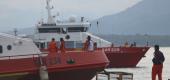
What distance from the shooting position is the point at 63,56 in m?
22.4

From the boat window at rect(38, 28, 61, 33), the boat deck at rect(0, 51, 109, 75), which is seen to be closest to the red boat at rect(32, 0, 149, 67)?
the boat window at rect(38, 28, 61, 33)

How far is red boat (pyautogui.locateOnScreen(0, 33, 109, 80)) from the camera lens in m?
21.5

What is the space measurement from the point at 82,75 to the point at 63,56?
1.26 meters

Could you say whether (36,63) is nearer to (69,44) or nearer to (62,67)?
(62,67)

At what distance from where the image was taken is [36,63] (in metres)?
21.9

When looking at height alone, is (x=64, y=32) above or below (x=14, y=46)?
above

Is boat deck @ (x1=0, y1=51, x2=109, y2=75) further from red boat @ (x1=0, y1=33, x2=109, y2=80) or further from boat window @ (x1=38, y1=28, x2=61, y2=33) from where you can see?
boat window @ (x1=38, y1=28, x2=61, y2=33)

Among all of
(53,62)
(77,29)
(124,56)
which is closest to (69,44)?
(77,29)

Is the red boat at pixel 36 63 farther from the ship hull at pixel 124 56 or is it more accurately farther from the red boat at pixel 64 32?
the ship hull at pixel 124 56

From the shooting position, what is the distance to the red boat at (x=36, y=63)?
21.5 metres

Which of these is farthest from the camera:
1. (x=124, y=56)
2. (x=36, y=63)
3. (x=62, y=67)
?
(x=124, y=56)

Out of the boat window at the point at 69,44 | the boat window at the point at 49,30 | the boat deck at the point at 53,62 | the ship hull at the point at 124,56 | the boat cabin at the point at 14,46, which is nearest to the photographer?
the boat deck at the point at 53,62

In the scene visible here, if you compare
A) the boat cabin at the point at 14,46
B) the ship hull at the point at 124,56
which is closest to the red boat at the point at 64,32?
the ship hull at the point at 124,56

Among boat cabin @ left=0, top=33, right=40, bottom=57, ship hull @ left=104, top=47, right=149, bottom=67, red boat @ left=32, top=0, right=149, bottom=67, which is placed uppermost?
red boat @ left=32, top=0, right=149, bottom=67
